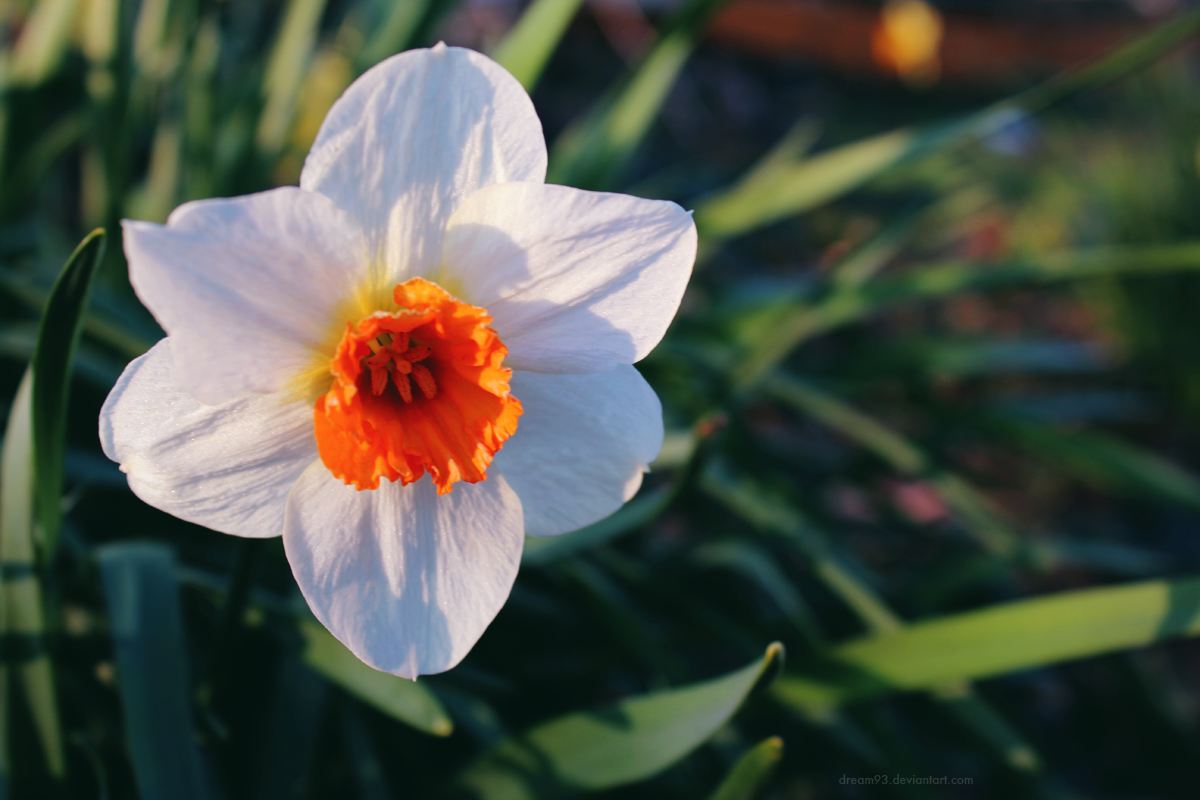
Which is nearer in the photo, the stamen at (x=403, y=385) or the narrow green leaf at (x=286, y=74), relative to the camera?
the stamen at (x=403, y=385)

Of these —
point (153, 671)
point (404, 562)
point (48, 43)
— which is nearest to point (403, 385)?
point (404, 562)

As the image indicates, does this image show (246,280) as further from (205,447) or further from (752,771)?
(752,771)

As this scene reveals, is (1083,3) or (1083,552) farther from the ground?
(1083,3)

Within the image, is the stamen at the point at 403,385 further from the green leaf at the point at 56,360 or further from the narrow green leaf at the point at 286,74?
the narrow green leaf at the point at 286,74

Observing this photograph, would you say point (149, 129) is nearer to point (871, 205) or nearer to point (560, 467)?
point (560, 467)

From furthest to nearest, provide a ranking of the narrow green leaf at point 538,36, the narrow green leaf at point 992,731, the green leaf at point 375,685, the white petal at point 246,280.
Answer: the narrow green leaf at point 538,36 < the narrow green leaf at point 992,731 < the green leaf at point 375,685 < the white petal at point 246,280

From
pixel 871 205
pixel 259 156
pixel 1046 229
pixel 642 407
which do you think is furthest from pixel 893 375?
pixel 871 205

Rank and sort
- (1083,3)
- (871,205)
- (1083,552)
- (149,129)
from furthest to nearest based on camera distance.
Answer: (1083,3), (871,205), (149,129), (1083,552)

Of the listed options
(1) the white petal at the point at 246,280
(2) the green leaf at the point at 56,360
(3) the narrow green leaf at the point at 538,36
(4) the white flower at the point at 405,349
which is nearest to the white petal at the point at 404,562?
(4) the white flower at the point at 405,349
